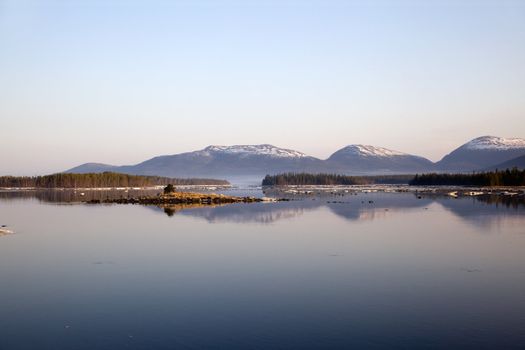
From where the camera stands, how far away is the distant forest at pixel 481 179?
112 metres

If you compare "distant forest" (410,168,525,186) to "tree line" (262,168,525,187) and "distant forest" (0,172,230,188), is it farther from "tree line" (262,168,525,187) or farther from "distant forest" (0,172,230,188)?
"distant forest" (0,172,230,188)

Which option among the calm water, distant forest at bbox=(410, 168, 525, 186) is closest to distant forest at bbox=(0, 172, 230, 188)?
distant forest at bbox=(410, 168, 525, 186)

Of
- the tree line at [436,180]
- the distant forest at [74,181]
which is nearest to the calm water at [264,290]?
the tree line at [436,180]

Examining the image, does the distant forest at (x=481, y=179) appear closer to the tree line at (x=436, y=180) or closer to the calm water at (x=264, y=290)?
the tree line at (x=436, y=180)

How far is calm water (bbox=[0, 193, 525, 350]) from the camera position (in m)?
12.4

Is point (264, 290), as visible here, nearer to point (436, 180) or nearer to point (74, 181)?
point (74, 181)

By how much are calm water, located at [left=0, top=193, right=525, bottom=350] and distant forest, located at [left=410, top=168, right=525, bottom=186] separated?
88078 millimetres

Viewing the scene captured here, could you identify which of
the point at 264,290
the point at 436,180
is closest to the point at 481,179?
the point at 436,180

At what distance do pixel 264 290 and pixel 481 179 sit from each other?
115 metres

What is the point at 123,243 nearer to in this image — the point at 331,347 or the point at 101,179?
the point at 331,347

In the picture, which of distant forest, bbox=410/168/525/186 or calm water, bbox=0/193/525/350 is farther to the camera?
distant forest, bbox=410/168/525/186

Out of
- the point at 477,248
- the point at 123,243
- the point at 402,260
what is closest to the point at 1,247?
the point at 123,243

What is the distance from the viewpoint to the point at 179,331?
41.9ft

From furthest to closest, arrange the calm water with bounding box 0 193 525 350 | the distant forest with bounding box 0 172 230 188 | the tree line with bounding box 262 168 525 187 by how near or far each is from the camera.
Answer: the distant forest with bounding box 0 172 230 188
the tree line with bounding box 262 168 525 187
the calm water with bounding box 0 193 525 350
